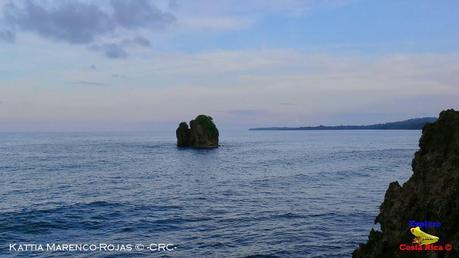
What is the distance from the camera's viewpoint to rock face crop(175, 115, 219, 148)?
142 metres

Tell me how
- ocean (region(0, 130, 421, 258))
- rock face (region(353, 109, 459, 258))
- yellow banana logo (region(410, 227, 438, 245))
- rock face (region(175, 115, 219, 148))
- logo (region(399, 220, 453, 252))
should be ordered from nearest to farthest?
logo (region(399, 220, 453, 252)) < yellow banana logo (region(410, 227, 438, 245)) < rock face (region(353, 109, 459, 258)) < ocean (region(0, 130, 421, 258)) < rock face (region(175, 115, 219, 148))

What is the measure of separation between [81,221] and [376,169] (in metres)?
55.6

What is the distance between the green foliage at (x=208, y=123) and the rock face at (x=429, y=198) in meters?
122

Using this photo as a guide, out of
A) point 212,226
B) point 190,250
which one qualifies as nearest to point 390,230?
point 190,250

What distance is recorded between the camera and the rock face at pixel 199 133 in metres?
142

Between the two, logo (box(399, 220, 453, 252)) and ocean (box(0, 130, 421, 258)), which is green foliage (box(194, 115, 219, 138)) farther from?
logo (box(399, 220, 453, 252))

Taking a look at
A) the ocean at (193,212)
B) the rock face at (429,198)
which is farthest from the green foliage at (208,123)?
the rock face at (429,198)

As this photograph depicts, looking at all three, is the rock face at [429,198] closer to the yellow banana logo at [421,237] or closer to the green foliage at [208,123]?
the yellow banana logo at [421,237]

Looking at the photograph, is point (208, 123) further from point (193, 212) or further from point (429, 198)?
point (429, 198)

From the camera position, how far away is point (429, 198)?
16422 mm

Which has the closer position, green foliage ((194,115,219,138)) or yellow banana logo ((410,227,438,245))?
yellow banana logo ((410,227,438,245))

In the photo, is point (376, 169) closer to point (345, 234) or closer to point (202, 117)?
point (345, 234)

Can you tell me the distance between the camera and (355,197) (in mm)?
46719

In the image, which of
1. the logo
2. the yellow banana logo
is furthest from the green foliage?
the yellow banana logo
